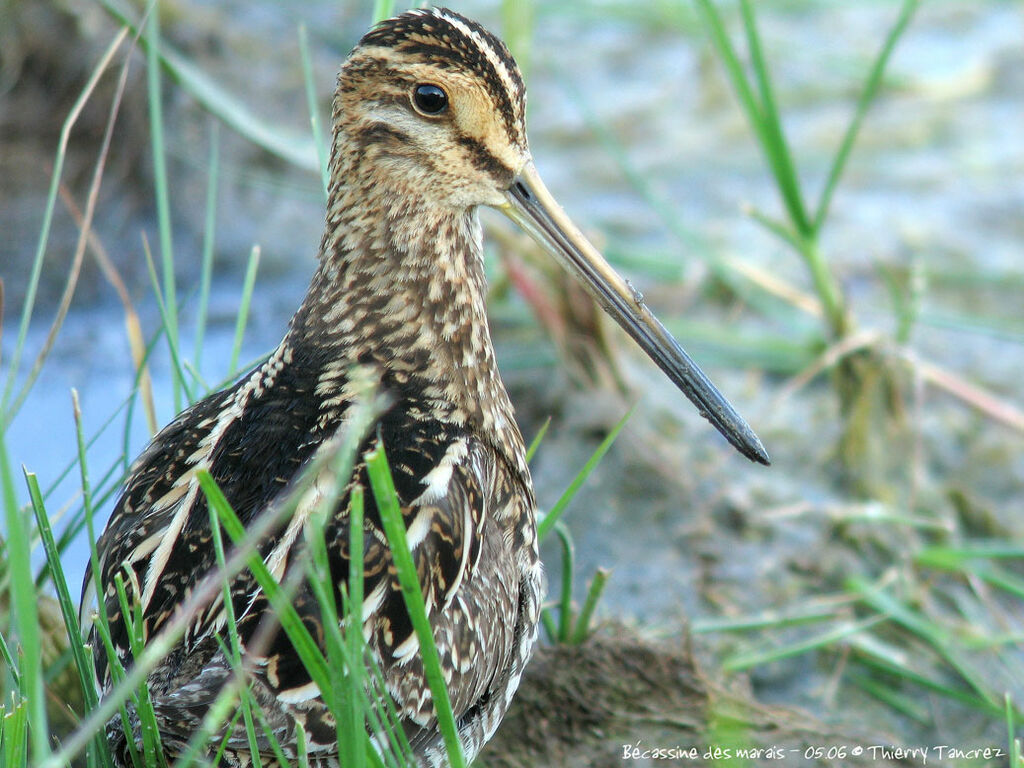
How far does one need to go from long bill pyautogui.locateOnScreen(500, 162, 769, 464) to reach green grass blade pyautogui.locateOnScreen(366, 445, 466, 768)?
807 mm

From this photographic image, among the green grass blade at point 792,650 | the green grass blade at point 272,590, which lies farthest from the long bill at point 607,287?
the green grass blade at point 272,590

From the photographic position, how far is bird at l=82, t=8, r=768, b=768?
2002 millimetres

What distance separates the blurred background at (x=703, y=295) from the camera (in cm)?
320

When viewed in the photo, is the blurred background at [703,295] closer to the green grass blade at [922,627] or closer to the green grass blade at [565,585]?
the green grass blade at [922,627]

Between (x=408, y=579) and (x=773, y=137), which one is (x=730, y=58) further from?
(x=408, y=579)

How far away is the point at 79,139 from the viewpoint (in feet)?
14.1

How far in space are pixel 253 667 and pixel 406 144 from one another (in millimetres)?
921

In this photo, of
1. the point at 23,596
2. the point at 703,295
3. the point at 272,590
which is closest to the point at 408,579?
the point at 272,590

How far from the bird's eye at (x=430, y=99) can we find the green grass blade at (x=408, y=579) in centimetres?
81

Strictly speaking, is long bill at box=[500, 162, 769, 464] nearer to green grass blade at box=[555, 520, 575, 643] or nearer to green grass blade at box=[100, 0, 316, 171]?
green grass blade at box=[555, 520, 575, 643]

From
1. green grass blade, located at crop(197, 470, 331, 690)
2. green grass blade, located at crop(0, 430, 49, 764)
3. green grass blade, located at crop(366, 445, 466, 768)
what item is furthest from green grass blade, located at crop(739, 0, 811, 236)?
green grass blade, located at crop(0, 430, 49, 764)

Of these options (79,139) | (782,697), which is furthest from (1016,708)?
(79,139)

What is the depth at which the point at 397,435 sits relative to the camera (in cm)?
223

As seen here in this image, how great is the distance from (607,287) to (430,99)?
45 cm
